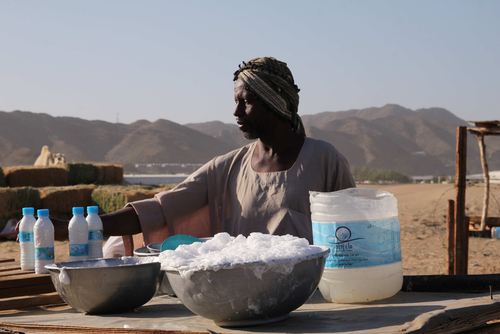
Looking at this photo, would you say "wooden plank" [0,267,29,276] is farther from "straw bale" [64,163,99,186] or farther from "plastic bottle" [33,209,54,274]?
"straw bale" [64,163,99,186]

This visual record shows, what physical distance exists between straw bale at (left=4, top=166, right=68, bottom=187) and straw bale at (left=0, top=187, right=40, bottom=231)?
3.63 metres

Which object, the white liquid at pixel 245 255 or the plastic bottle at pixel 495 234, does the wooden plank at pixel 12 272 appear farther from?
the plastic bottle at pixel 495 234

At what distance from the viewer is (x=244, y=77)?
2725mm

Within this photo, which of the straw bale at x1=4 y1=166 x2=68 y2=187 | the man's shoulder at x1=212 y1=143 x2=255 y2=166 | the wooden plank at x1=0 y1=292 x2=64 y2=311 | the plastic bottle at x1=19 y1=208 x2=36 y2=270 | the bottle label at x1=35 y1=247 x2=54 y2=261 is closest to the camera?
the wooden plank at x1=0 y1=292 x2=64 y2=311

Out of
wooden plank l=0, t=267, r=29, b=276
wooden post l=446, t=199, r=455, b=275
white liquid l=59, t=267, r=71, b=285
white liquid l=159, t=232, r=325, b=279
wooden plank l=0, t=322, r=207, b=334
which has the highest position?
white liquid l=159, t=232, r=325, b=279

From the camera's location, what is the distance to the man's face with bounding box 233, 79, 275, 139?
2.74 m

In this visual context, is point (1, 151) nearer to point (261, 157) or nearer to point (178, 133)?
point (178, 133)

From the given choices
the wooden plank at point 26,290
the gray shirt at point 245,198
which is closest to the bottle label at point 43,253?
the wooden plank at point 26,290

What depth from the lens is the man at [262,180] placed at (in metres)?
2.73

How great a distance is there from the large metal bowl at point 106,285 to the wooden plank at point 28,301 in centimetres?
47

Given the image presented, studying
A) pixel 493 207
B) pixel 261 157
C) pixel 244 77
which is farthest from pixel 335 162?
pixel 493 207

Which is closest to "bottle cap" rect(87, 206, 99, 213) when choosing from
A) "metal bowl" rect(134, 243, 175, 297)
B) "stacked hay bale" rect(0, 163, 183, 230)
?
"metal bowl" rect(134, 243, 175, 297)

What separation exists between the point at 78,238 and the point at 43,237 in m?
0.18

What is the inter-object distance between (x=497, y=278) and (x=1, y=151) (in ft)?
262
